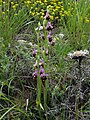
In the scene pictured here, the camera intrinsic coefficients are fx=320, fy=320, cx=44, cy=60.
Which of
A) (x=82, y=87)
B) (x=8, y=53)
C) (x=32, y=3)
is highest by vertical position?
(x=32, y=3)

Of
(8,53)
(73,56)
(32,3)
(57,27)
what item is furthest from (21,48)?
(32,3)

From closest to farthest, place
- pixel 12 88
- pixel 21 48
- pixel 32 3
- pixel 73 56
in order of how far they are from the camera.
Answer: pixel 73 56
pixel 12 88
pixel 21 48
pixel 32 3

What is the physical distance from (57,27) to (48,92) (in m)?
1.42

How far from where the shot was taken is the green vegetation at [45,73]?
2006 mm

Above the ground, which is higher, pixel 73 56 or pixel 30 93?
pixel 73 56

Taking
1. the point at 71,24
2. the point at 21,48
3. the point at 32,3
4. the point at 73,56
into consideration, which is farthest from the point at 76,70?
the point at 32,3

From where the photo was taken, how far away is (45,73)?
203cm

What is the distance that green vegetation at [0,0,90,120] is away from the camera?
6.58 ft

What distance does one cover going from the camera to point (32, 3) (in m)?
3.72

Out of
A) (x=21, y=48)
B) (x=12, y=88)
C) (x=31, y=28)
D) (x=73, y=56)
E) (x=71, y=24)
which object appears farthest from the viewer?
(x=31, y=28)

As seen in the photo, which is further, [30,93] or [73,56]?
[30,93]

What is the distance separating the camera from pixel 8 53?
8.74ft

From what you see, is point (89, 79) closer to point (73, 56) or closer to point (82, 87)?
point (82, 87)

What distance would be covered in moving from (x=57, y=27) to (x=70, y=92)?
4.53 feet
